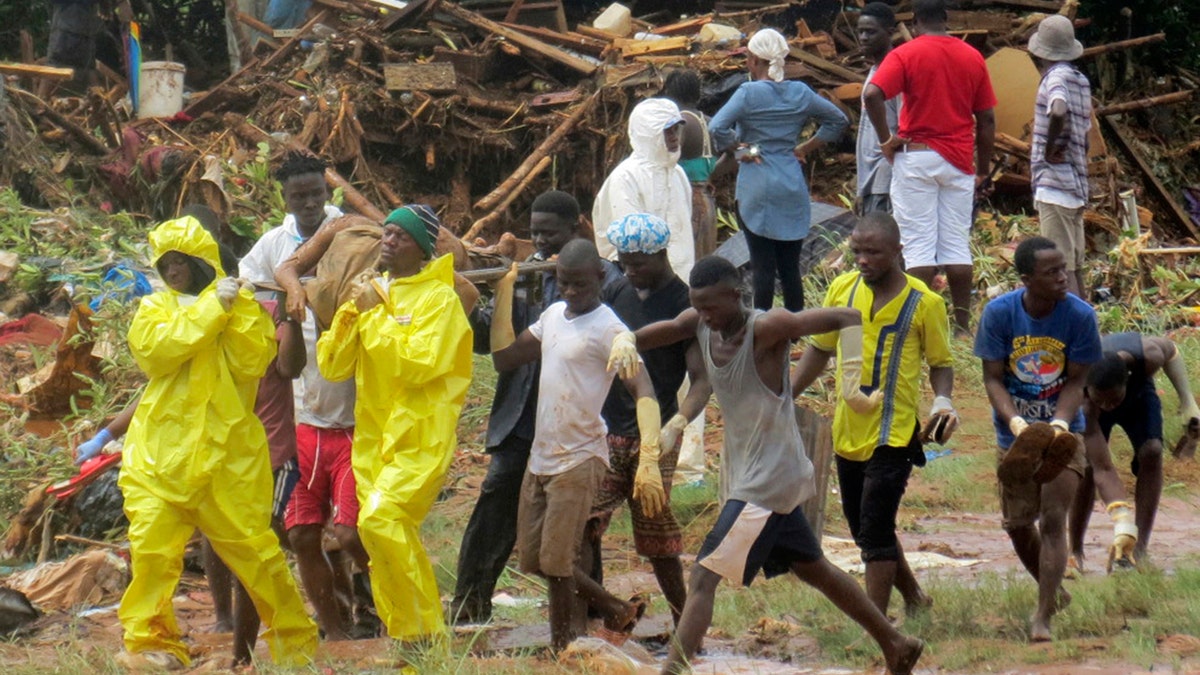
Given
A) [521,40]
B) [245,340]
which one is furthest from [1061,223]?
[245,340]

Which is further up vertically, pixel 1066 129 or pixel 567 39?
pixel 567 39

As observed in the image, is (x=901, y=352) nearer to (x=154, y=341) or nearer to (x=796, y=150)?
(x=154, y=341)

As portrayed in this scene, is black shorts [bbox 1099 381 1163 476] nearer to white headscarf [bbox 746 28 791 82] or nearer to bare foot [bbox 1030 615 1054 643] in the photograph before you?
bare foot [bbox 1030 615 1054 643]

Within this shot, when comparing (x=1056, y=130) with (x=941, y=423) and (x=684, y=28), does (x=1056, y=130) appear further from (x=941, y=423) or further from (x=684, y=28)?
(x=684, y=28)

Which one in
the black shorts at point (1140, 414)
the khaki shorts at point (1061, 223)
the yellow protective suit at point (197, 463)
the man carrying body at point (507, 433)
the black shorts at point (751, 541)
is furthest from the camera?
the khaki shorts at point (1061, 223)

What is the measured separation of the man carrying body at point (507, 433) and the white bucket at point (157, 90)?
8.30 meters

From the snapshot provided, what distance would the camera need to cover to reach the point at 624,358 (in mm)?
5453

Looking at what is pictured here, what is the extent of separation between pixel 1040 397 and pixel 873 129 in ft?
13.4

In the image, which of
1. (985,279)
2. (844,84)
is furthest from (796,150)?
(844,84)

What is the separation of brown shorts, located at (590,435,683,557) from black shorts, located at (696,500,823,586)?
67 cm

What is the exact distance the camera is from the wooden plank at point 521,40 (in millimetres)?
13391

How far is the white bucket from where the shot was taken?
45.5 feet

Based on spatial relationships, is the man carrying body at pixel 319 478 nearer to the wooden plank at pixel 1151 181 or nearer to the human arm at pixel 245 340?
the human arm at pixel 245 340

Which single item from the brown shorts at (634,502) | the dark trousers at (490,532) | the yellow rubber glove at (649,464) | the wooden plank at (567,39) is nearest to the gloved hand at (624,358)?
the yellow rubber glove at (649,464)
